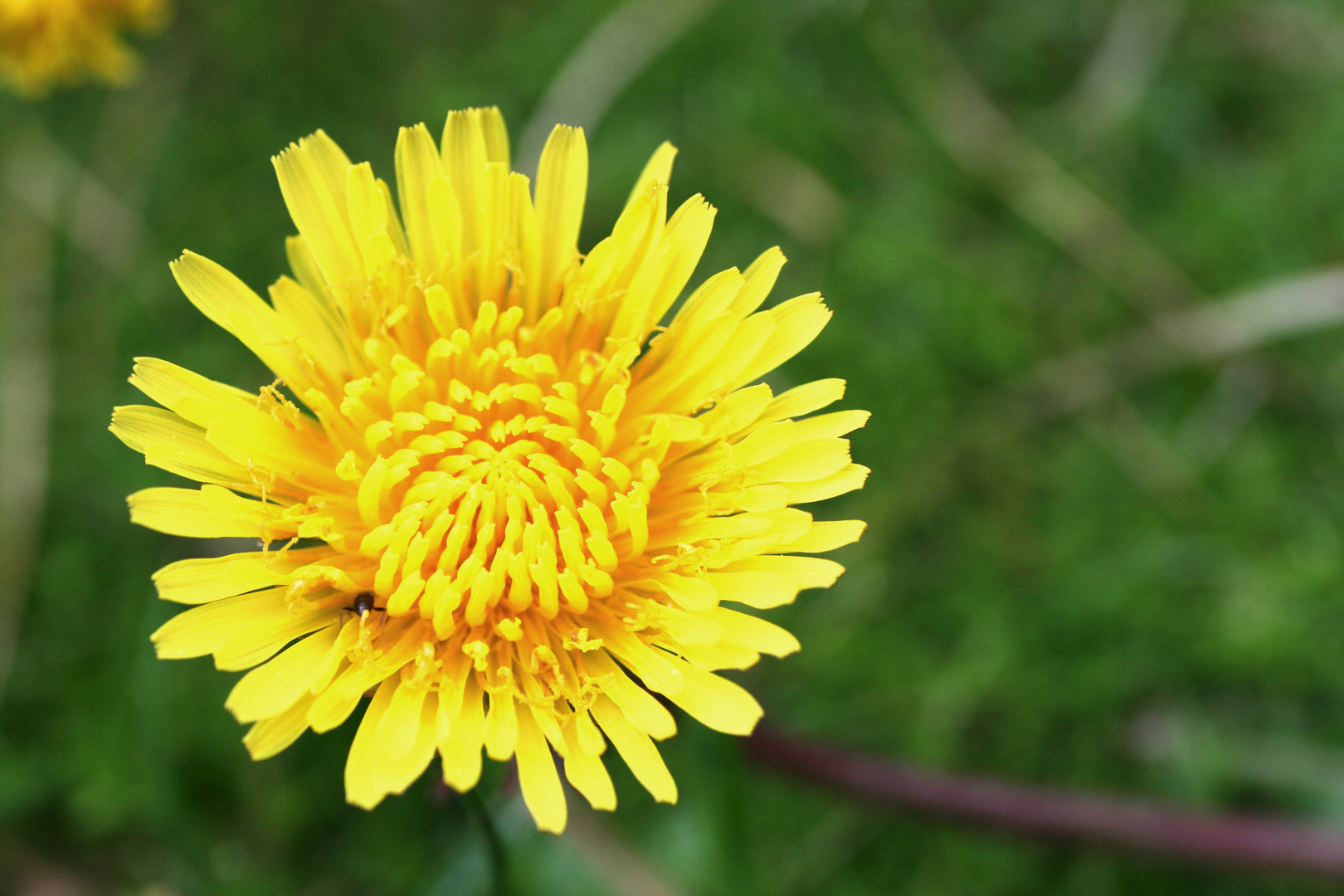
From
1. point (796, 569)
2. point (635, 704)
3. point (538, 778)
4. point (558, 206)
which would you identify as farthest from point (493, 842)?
point (558, 206)

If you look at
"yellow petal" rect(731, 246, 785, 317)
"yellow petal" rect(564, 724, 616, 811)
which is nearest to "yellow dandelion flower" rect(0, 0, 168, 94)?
"yellow petal" rect(731, 246, 785, 317)

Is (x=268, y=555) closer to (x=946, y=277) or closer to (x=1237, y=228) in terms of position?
(x=946, y=277)

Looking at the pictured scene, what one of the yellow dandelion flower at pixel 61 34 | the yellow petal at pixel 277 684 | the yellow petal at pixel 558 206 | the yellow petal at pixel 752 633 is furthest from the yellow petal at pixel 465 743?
the yellow dandelion flower at pixel 61 34

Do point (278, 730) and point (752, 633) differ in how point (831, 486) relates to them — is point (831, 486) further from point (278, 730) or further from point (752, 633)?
point (278, 730)

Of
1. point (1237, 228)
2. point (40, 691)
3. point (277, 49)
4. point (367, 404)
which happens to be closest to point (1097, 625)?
point (1237, 228)

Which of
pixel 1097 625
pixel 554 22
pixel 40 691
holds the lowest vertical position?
pixel 40 691
